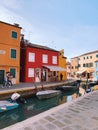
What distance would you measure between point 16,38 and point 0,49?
339 centimetres

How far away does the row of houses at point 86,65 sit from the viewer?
5088 cm

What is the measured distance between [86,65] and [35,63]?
3266 centimetres

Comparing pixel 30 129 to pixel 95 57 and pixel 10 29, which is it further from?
pixel 95 57

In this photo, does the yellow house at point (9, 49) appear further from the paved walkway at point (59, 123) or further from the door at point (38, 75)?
the paved walkway at point (59, 123)

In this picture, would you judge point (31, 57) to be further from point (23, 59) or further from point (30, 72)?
point (30, 72)

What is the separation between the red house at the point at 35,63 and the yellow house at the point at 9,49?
7.95 feet

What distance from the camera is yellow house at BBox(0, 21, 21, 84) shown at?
2383cm

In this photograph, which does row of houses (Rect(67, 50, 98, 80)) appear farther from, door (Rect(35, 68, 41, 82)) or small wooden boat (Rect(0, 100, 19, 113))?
small wooden boat (Rect(0, 100, 19, 113))

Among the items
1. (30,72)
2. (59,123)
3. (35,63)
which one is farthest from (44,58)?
(59,123)

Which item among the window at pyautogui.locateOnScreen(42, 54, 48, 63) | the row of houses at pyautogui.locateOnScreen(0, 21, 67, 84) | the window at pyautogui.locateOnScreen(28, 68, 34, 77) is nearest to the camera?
the row of houses at pyautogui.locateOnScreen(0, 21, 67, 84)

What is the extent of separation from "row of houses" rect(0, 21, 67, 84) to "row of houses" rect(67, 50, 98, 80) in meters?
15.6

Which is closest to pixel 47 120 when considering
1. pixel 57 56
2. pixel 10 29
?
pixel 10 29

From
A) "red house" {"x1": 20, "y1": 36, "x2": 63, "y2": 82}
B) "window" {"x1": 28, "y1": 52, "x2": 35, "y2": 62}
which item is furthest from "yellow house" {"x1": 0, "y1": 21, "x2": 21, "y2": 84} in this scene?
"window" {"x1": 28, "y1": 52, "x2": 35, "y2": 62}

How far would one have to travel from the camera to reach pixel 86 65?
57.9 metres
